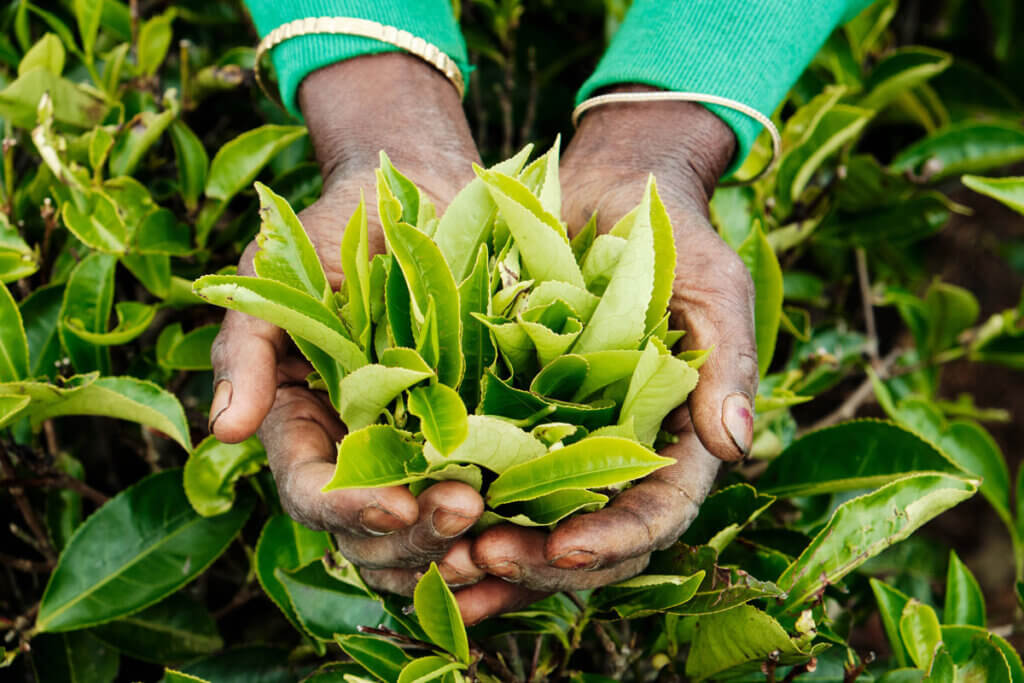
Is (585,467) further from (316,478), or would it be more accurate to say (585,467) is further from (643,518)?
(316,478)

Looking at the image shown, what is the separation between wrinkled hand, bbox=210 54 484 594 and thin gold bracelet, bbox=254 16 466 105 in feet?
0.06

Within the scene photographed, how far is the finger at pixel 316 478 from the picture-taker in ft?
2.31

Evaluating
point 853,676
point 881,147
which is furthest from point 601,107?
point 881,147

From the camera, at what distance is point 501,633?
885mm

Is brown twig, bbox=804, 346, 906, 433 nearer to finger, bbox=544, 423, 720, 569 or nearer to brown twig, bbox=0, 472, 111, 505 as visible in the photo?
finger, bbox=544, 423, 720, 569

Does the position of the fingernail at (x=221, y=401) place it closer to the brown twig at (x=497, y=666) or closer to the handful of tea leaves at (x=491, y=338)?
the handful of tea leaves at (x=491, y=338)

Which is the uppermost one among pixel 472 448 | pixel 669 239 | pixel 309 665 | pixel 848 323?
pixel 669 239

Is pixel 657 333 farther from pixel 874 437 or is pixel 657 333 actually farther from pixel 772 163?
pixel 772 163

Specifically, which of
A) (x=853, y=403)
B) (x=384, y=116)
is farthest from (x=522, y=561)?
(x=853, y=403)

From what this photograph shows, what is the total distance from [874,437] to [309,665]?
68 centimetres

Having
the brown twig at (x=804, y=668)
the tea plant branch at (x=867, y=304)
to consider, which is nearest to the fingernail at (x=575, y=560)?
the brown twig at (x=804, y=668)

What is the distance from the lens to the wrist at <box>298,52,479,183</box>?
1066 millimetres

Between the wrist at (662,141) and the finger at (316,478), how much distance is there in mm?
455

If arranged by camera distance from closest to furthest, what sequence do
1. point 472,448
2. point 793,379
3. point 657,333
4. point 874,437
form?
point 472,448 → point 657,333 → point 874,437 → point 793,379
